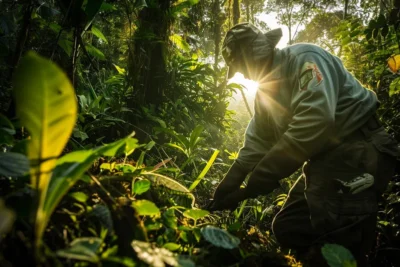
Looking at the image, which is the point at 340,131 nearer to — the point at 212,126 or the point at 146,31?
the point at 146,31

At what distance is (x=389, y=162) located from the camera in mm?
2043

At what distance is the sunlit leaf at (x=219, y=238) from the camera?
0.79m

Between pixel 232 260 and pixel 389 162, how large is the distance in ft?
5.09

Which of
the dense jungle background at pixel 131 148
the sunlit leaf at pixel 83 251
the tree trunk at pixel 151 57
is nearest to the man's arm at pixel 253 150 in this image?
the dense jungle background at pixel 131 148

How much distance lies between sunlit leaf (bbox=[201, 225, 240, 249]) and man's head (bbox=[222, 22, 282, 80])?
161 cm

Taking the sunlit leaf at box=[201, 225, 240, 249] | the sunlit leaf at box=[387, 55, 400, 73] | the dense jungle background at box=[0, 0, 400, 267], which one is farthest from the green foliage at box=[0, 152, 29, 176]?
the sunlit leaf at box=[387, 55, 400, 73]

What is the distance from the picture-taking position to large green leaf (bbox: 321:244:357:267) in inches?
32.4

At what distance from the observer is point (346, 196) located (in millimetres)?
1905

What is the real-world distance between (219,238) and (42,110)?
53cm

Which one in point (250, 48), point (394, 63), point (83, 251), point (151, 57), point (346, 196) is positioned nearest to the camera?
point (83, 251)

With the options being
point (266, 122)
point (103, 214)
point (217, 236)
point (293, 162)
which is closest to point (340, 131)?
point (293, 162)

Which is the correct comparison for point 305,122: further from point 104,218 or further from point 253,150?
point 104,218

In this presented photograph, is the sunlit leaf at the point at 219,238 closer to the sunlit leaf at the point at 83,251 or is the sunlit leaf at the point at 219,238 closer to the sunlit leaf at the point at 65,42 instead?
the sunlit leaf at the point at 83,251

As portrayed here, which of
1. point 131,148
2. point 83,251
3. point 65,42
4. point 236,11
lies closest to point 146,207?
point 83,251
